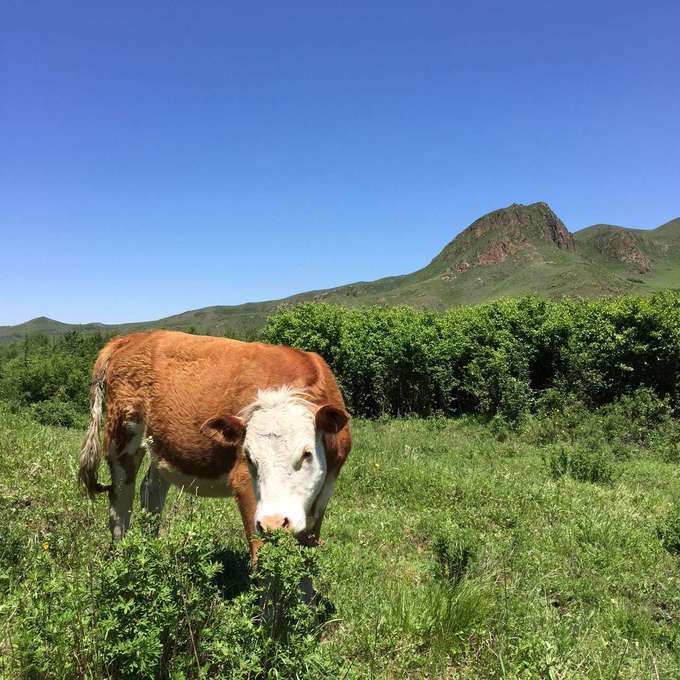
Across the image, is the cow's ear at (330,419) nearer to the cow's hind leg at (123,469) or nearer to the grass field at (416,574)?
the grass field at (416,574)

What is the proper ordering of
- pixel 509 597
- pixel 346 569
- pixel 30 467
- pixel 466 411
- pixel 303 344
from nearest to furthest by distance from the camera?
pixel 509 597 → pixel 346 569 → pixel 30 467 → pixel 466 411 → pixel 303 344

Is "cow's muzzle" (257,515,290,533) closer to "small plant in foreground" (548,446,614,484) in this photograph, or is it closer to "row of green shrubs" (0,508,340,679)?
"row of green shrubs" (0,508,340,679)

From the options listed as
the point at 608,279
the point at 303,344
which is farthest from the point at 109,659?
the point at 608,279

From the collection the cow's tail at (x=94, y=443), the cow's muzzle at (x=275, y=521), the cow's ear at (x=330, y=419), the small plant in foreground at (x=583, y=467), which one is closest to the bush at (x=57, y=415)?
the cow's tail at (x=94, y=443)

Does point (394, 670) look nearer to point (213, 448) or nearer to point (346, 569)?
point (346, 569)

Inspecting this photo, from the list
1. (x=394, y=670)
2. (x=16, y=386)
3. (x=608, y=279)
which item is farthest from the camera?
(x=608, y=279)

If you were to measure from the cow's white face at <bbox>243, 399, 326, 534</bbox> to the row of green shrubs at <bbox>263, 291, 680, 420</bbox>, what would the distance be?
12.6m

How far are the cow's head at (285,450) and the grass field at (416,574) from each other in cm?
37

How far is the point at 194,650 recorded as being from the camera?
103 inches

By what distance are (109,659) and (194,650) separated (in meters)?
0.41

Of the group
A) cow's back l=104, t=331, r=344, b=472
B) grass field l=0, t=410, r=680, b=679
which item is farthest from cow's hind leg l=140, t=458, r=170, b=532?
cow's back l=104, t=331, r=344, b=472

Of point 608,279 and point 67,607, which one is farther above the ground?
point 608,279

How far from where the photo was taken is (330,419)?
381 centimetres

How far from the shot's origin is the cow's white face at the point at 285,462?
338cm
